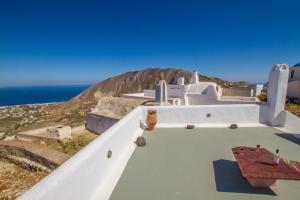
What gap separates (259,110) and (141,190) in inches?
161

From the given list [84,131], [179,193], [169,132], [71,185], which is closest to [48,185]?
[71,185]

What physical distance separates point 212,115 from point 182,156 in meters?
2.23

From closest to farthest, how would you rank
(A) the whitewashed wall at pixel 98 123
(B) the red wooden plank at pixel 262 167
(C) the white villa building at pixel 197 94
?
(B) the red wooden plank at pixel 262 167 < (C) the white villa building at pixel 197 94 < (A) the whitewashed wall at pixel 98 123

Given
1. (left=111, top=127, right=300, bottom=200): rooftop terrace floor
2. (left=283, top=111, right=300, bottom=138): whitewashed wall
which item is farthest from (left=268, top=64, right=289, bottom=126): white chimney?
(left=111, top=127, right=300, bottom=200): rooftop terrace floor

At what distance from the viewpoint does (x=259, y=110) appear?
436 centimetres

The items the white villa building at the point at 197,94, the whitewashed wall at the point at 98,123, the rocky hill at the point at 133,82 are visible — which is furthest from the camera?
the rocky hill at the point at 133,82

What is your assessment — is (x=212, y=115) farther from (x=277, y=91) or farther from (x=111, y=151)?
(x=111, y=151)

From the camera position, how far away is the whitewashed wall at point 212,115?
4.40 metres

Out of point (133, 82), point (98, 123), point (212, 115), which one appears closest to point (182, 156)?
point (212, 115)

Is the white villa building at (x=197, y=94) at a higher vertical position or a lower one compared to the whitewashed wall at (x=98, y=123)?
higher

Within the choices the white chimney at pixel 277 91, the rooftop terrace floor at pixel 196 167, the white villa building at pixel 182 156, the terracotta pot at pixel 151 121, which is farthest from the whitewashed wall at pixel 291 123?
the terracotta pot at pixel 151 121

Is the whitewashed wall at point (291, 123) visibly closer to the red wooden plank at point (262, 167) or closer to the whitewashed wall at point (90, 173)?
the red wooden plank at point (262, 167)

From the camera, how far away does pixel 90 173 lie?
1760 millimetres

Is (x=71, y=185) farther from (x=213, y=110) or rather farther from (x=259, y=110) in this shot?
(x=259, y=110)
